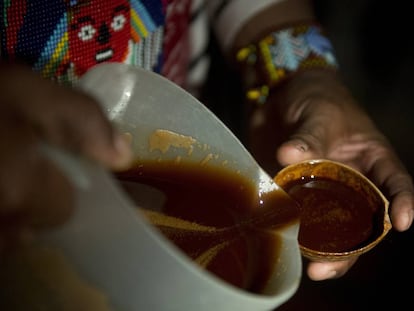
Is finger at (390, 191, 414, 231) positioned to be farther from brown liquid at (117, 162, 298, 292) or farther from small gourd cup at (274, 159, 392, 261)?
brown liquid at (117, 162, 298, 292)

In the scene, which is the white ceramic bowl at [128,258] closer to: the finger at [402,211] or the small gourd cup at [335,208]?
the small gourd cup at [335,208]

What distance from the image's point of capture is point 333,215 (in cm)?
77

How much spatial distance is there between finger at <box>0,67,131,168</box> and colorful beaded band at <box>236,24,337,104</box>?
0.68m

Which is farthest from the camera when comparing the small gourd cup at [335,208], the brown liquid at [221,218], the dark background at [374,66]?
the dark background at [374,66]

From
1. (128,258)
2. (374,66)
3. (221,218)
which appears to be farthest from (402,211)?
(374,66)

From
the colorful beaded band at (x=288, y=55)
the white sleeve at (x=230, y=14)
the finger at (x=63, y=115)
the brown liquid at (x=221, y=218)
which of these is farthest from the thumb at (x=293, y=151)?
the finger at (x=63, y=115)

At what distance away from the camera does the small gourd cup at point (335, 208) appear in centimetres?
74

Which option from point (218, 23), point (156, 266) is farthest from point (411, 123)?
point (156, 266)

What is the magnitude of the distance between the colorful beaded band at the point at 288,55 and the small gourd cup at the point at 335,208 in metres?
0.28

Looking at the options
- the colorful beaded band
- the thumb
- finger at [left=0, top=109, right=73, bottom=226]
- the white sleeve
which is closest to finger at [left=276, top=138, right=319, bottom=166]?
the thumb

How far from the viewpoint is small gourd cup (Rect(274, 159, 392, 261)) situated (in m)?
0.74

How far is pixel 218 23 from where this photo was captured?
1132 millimetres

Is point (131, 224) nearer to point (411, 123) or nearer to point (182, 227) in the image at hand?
point (182, 227)

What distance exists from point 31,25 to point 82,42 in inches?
3.0
